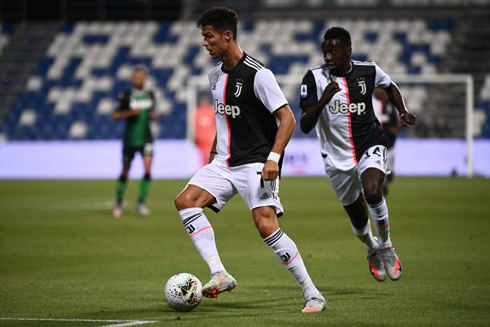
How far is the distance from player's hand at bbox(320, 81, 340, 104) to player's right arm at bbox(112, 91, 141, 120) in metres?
8.42

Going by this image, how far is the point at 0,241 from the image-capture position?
1284cm

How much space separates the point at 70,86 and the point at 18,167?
21.6ft

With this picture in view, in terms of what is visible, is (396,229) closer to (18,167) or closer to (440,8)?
Answer: (18,167)

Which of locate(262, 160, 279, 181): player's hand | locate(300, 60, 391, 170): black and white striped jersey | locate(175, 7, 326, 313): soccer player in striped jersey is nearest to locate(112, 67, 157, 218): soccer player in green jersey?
locate(300, 60, 391, 170): black and white striped jersey

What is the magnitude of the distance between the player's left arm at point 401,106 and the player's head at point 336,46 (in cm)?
61

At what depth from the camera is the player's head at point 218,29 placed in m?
7.23

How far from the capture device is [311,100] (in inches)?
343

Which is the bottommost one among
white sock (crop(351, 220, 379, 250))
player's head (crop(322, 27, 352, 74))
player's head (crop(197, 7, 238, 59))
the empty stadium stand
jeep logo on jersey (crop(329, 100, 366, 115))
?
the empty stadium stand

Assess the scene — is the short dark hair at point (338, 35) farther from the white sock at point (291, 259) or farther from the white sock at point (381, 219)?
the white sock at point (291, 259)

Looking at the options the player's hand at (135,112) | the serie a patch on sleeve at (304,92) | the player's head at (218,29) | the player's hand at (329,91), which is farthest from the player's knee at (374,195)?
the player's hand at (135,112)

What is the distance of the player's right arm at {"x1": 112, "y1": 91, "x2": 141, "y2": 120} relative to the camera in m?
16.4

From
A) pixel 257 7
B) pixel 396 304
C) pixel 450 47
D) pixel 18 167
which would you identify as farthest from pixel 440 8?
pixel 396 304

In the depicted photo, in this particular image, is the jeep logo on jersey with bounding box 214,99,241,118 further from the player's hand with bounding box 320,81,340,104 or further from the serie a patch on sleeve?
the serie a patch on sleeve

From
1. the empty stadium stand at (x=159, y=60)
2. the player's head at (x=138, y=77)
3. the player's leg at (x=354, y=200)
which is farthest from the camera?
the empty stadium stand at (x=159, y=60)
